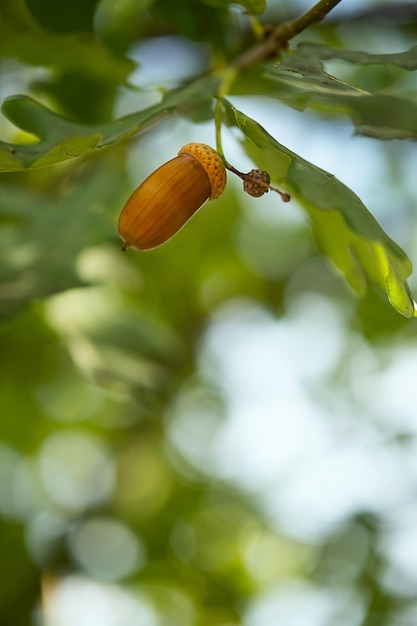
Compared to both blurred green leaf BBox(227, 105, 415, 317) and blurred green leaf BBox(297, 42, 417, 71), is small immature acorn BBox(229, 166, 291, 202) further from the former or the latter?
blurred green leaf BBox(297, 42, 417, 71)

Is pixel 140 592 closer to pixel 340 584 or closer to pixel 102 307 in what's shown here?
pixel 340 584

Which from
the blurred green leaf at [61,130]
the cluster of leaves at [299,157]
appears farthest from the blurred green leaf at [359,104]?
the blurred green leaf at [61,130]

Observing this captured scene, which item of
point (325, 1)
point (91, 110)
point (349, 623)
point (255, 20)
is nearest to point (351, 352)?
point (349, 623)

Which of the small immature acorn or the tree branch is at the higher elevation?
the tree branch

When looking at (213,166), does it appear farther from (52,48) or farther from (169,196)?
(52,48)

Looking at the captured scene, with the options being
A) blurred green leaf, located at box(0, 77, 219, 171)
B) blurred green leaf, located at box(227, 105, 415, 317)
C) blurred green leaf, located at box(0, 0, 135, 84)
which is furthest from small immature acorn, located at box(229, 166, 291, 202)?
blurred green leaf, located at box(0, 0, 135, 84)

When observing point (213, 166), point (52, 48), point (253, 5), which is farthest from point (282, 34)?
point (52, 48)
